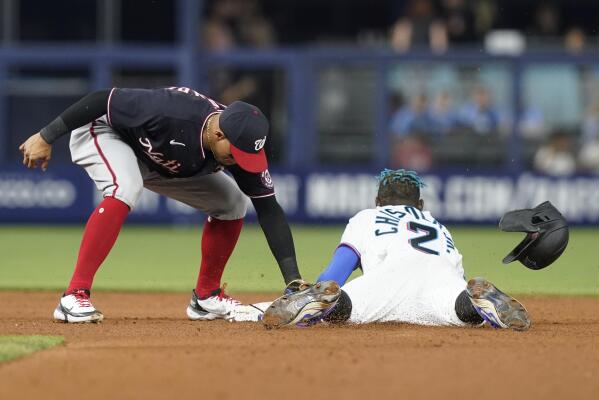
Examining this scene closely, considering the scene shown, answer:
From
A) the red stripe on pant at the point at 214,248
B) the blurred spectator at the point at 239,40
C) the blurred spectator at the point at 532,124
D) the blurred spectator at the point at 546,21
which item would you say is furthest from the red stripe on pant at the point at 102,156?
the blurred spectator at the point at 546,21

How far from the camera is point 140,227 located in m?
17.0

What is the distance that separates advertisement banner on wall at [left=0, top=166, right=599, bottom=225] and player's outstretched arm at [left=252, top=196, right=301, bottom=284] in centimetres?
960

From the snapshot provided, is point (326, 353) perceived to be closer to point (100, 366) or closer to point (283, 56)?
point (100, 366)

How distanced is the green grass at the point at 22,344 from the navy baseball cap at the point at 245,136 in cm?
137

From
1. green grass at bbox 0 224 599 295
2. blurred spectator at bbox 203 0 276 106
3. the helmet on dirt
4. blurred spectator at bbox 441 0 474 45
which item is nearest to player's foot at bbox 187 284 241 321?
the helmet on dirt

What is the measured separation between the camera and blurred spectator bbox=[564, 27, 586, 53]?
1747cm

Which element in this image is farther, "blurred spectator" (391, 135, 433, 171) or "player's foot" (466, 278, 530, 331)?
"blurred spectator" (391, 135, 433, 171)

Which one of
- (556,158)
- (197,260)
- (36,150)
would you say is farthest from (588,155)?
(36,150)

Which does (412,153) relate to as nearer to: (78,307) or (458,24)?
(458,24)

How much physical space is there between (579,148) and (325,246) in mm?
5021

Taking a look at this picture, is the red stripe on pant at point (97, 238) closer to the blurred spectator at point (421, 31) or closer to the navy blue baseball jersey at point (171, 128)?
the navy blue baseball jersey at point (171, 128)

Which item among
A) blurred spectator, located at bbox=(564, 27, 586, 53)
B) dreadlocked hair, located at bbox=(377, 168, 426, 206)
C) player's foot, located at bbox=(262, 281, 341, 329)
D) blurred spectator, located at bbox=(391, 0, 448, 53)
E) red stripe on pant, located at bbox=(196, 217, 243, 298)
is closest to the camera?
player's foot, located at bbox=(262, 281, 341, 329)

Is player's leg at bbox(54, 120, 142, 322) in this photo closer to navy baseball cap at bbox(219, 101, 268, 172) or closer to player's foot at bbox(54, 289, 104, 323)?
player's foot at bbox(54, 289, 104, 323)

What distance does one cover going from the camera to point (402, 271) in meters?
6.49
